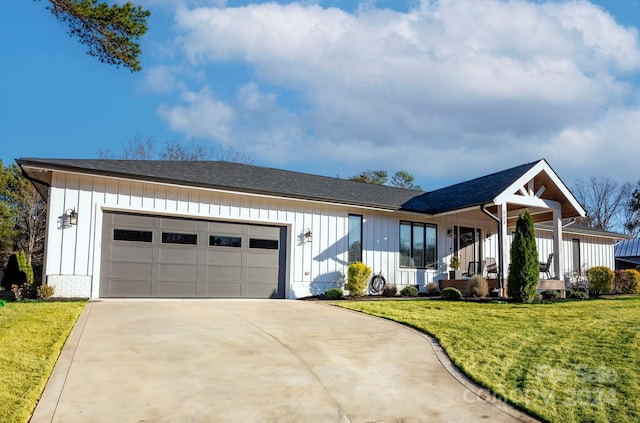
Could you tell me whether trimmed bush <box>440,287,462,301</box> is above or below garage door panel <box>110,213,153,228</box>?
below

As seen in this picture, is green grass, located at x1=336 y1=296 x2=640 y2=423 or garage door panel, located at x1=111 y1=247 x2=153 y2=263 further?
garage door panel, located at x1=111 y1=247 x2=153 y2=263

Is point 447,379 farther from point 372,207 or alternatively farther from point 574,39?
point 574,39

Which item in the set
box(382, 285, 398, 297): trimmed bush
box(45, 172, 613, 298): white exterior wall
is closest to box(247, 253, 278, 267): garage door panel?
box(45, 172, 613, 298): white exterior wall

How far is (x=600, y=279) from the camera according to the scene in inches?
686

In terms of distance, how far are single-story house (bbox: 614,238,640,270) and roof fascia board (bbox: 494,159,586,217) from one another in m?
23.2

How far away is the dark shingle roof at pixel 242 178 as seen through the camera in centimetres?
1223

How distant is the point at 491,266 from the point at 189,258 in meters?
10.9

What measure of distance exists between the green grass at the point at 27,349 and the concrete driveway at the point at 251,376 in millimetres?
131


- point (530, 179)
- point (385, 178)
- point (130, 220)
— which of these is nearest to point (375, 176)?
point (385, 178)

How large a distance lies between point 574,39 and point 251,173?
10.5 metres

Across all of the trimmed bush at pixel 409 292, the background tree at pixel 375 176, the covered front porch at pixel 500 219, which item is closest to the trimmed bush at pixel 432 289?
the covered front porch at pixel 500 219

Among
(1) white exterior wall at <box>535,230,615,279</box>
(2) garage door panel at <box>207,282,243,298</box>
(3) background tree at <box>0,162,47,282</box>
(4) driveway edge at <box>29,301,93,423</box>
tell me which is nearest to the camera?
(4) driveway edge at <box>29,301,93,423</box>

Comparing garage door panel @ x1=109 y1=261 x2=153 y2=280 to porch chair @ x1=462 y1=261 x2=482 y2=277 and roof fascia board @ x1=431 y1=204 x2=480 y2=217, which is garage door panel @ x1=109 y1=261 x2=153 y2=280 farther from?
porch chair @ x1=462 y1=261 x2=482 y2=277

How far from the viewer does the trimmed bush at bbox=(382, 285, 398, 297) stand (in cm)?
1598
